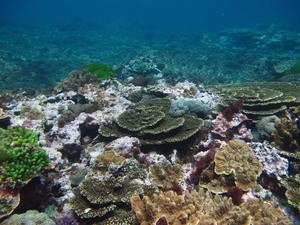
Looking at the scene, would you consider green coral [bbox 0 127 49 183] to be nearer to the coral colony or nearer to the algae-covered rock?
the coral colony

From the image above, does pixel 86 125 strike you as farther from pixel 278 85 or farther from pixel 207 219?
pixel 278 85

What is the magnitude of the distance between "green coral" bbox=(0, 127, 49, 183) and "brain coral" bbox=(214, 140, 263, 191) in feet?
10.9

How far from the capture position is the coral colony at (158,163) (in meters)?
4.96

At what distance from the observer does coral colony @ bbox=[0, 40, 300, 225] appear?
4957 millimetres

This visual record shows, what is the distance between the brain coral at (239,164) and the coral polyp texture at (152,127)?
4.00 ft

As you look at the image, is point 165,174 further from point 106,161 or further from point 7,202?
point 7,202

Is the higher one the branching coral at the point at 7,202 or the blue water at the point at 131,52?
the branching coral at the point at 7,202

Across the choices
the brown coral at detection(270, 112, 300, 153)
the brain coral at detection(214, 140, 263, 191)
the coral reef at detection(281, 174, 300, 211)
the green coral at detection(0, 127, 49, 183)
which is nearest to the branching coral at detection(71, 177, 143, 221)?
the green coral at detection(0, 127, 49, 183)

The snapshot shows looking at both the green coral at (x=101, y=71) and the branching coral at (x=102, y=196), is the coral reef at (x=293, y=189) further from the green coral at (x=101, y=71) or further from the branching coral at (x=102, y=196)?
the green coral at (x=101, y=71)

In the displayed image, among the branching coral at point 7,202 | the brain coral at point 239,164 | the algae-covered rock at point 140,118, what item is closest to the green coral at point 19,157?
the branching coral at point 7,202

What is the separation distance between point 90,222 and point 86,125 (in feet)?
12.1

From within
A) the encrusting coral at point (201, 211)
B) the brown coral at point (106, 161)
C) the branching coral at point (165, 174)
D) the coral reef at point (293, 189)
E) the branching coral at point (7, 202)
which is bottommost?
the brown coral at point (106, 161)

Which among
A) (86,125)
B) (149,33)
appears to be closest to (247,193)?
(86,125)

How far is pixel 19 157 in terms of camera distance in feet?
17.7
